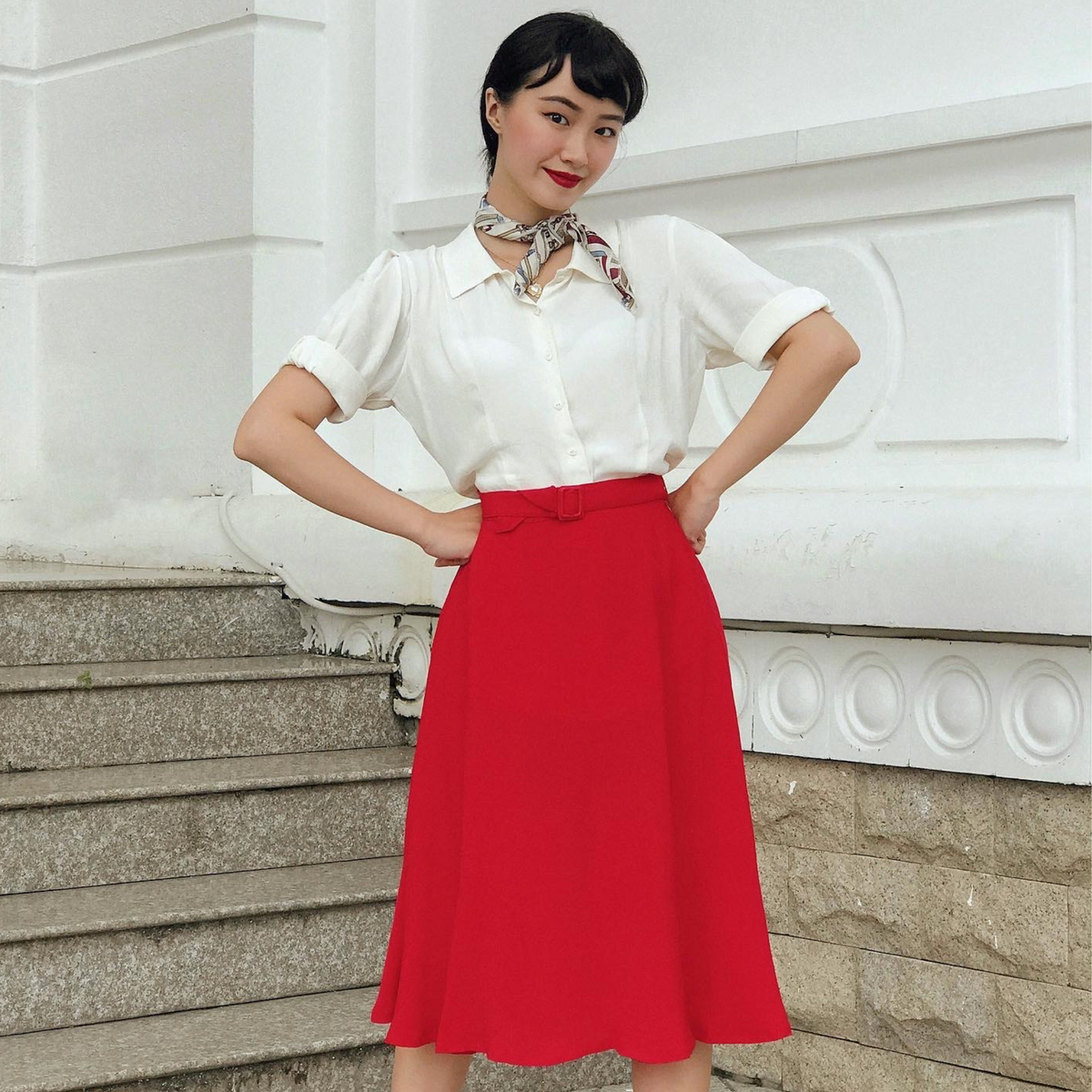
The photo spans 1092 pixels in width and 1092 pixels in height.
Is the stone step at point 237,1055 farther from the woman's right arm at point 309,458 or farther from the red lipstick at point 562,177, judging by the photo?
the red lipstick at point 562,177

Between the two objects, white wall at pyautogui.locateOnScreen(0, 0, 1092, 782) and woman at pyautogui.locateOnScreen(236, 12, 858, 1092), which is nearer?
woman at pyautogui.locateOnScreen(236, 12, 858, 1092)

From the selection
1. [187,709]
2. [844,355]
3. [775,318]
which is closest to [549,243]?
[775,318]

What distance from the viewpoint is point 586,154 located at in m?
2.08

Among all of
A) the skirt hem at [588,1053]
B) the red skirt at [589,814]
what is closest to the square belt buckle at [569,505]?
the red skirt at [589,814]

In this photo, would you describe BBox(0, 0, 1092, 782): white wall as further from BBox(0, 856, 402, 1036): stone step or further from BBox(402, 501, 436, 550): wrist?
BBox(402, 501, 436, 550): wrist

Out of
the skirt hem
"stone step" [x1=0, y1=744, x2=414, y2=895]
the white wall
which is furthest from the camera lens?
"stone step" [x1=0, y1=744, x2=414, y2=895]

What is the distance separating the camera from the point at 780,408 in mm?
2092

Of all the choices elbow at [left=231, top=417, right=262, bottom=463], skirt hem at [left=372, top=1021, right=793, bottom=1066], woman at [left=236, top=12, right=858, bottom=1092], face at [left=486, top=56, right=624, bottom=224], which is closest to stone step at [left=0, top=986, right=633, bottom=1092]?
woman at [left=236, top=12, right=858, bottom=1092]

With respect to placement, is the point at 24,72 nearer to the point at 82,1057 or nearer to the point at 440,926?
the point at 82,1057

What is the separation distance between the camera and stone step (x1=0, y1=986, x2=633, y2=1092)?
108 inches

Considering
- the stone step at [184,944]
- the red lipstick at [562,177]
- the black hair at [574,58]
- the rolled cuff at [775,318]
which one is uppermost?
the black hair at [574,58]

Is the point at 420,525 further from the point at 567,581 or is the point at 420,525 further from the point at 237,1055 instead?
the point at 237,1055

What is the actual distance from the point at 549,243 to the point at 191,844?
1818mm

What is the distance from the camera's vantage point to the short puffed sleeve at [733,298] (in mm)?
2094
